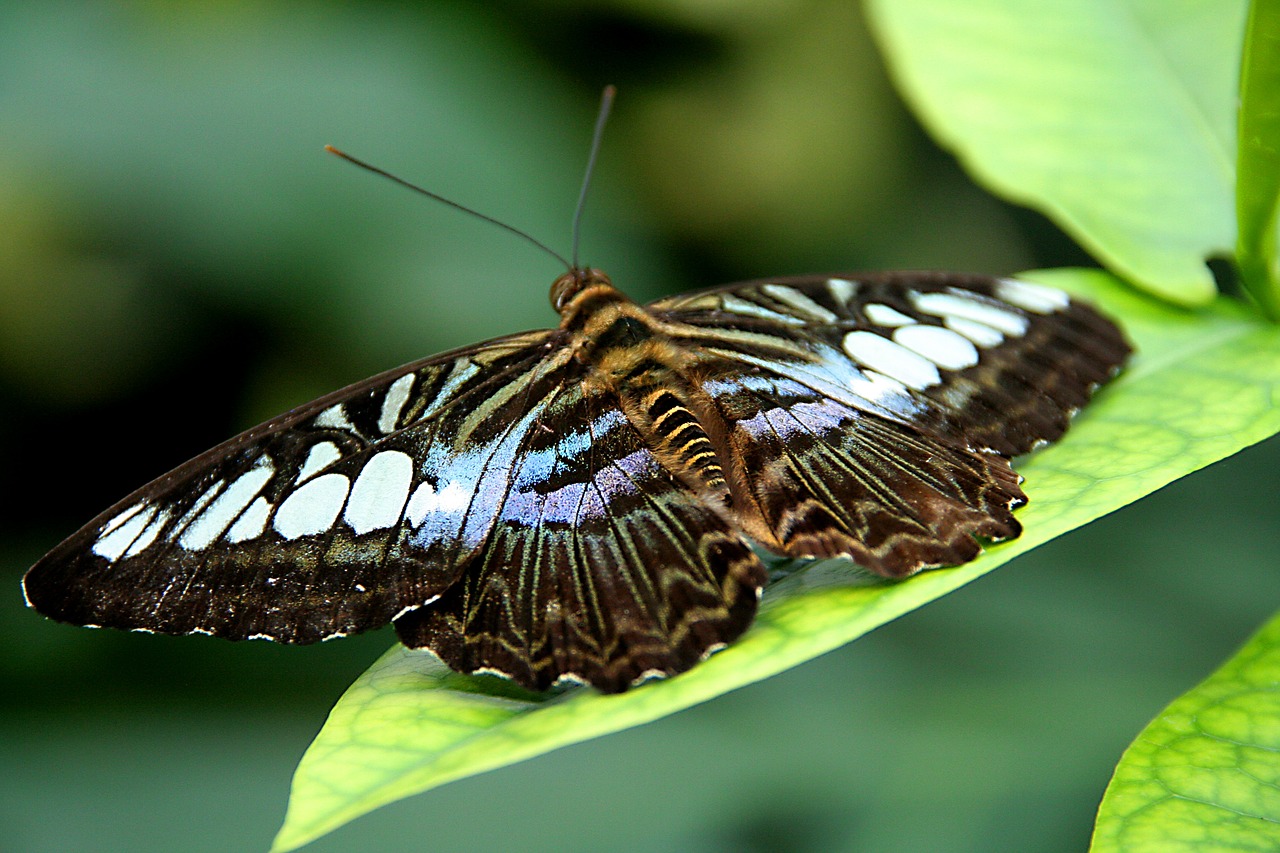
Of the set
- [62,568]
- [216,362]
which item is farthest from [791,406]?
[216,362]

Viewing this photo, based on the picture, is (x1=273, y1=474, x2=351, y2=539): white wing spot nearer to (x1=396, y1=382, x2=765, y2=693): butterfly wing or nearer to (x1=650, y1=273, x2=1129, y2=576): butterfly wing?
(x1=396, y1=382, x2=765, y2=693): butterfly wing

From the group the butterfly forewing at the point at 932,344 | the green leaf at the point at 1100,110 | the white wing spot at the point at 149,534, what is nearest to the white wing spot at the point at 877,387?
the butterfly forewing at the point at 932,344

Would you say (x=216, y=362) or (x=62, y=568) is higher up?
(x=216, y=362)

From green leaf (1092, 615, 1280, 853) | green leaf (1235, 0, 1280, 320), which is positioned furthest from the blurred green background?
green leaf (1235, 0, 1280, 320)

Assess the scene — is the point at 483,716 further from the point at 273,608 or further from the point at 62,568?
the point at 62,568

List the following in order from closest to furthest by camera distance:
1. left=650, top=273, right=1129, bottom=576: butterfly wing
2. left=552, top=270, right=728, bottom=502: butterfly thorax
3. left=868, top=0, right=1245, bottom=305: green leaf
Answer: left=650, top=273, right=1129, bottom=576: butterfly wing < left=552, top=270, right=728, bottom=502: butterfly thorax < left=868, top=0, right=1245, bottom=305: green leaf
